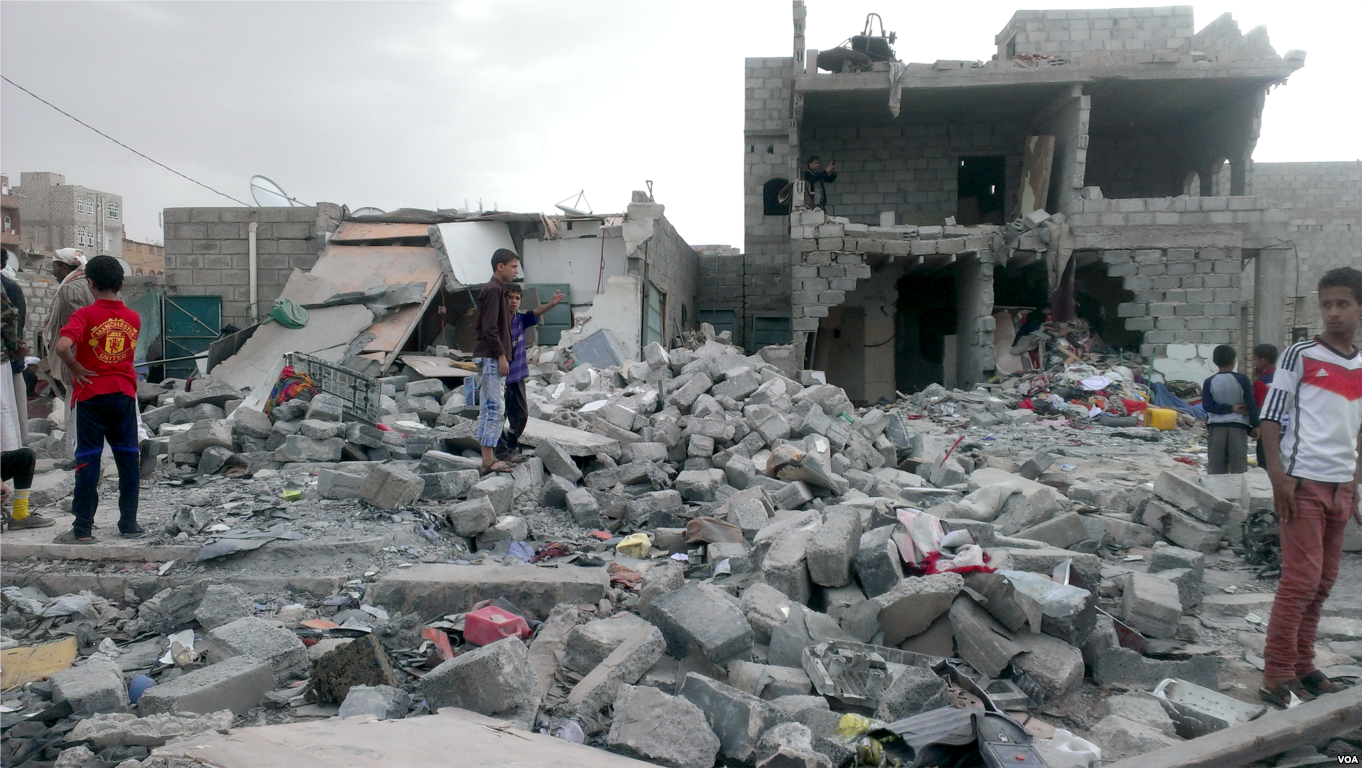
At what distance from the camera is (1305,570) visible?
115 inches

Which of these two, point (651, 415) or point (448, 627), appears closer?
point (448, 627)

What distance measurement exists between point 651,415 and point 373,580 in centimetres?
406

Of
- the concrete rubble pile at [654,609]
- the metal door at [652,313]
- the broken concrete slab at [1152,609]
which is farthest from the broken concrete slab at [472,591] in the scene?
the metal door at [652,313]

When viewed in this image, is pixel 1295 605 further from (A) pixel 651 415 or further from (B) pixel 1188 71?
(B) pixel 1188 71

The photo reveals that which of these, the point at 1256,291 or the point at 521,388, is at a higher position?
the point at 1256,291

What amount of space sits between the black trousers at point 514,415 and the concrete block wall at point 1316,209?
76.2ft

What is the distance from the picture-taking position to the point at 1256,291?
13586 mm

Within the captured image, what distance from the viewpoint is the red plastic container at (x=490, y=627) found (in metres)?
3.23

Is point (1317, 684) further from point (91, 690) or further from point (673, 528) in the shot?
point (91, 690)

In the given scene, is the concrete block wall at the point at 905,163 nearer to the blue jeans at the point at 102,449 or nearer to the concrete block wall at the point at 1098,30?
the concrete block wall at the point at 1098,30

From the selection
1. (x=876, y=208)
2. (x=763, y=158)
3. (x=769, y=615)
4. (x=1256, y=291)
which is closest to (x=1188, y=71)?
(x=1256, y=291)

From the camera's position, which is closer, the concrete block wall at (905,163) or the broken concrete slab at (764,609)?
the broken concrete slab at (764,609)

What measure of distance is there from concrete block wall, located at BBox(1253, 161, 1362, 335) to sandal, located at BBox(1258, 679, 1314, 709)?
22901mm

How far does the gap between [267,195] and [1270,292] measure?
16812 millimetres
